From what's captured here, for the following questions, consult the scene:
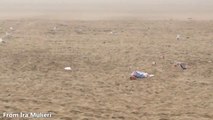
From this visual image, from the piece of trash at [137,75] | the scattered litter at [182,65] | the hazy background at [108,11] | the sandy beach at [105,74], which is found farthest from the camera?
the hazy background at [108,11]

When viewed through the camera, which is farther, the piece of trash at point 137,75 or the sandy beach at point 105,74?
the piece of trash at point 137,75

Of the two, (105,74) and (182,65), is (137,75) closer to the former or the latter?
(105,74)

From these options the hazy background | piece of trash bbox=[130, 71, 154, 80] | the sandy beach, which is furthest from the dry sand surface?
the hazy background

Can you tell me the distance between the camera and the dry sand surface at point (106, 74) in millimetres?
9055

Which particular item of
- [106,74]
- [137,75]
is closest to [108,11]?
[106,74]

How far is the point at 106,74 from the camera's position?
1255 centimetres

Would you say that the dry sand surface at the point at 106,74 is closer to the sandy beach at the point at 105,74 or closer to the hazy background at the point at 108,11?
the sandy beach at the point at 105,74

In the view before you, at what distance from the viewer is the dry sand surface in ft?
29.7

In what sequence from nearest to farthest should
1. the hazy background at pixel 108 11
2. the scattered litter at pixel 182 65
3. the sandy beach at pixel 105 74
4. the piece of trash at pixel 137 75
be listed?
1. the sandy beach at pixel 105 74
2. the piece of trash at pixel 137 75
3. the scattered litter at pixel 182 65
4. the hazy background at pixel 108 11

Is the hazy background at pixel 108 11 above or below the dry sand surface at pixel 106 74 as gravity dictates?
above

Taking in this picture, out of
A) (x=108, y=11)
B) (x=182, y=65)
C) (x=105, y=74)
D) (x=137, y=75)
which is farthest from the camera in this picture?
(x=108, y=11)

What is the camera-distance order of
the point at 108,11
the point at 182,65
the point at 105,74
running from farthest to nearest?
1. the point at 108,11
2. the point at 182,65
3. the point at 105,74

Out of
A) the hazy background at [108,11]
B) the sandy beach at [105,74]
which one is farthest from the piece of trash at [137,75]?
the hazy background at [108,11]

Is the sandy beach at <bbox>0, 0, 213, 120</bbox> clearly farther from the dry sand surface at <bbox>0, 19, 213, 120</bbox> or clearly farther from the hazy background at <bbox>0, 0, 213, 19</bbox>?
the hazy background at <bbox>0, 0, 213, 19</bbox>
